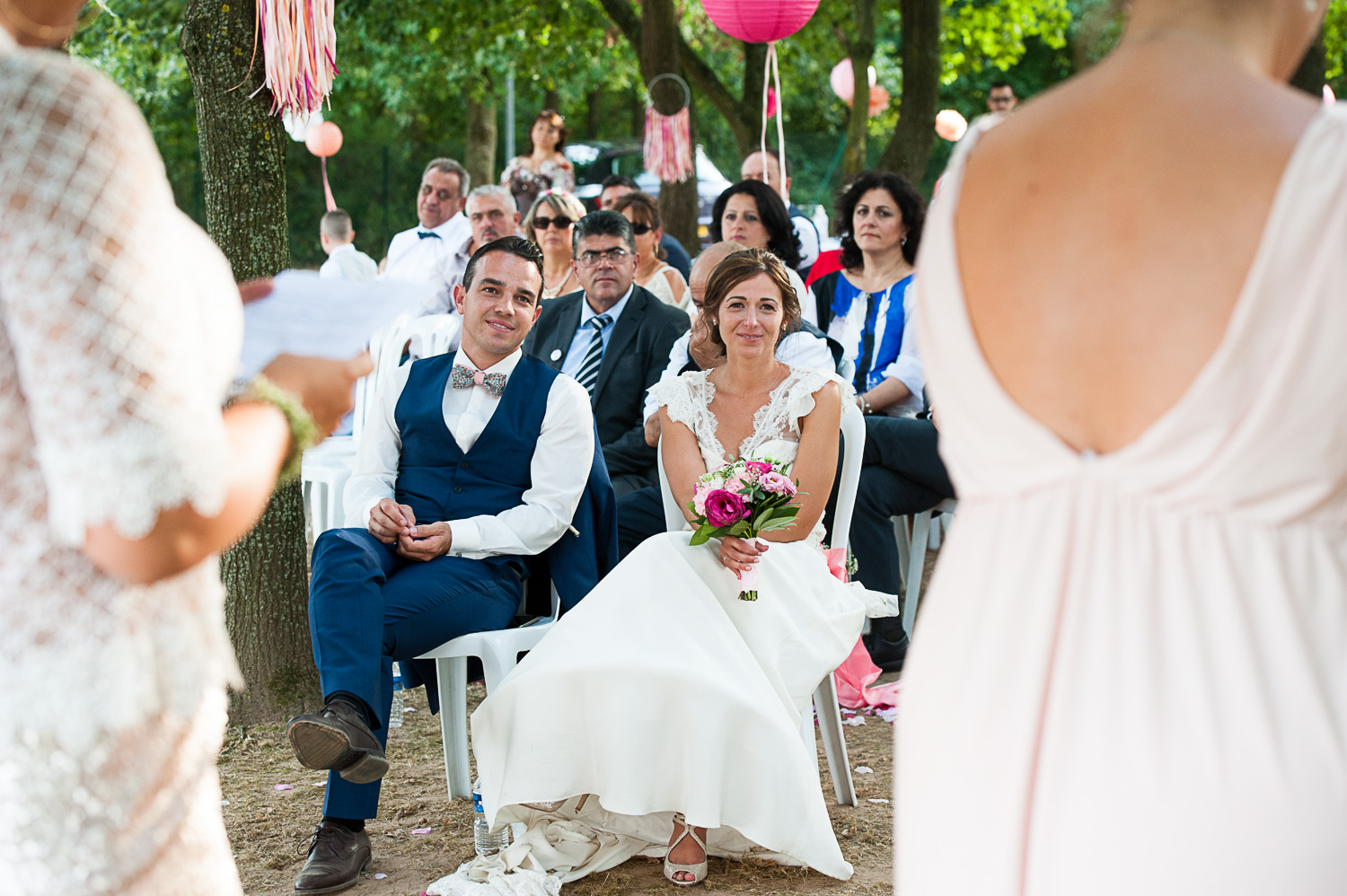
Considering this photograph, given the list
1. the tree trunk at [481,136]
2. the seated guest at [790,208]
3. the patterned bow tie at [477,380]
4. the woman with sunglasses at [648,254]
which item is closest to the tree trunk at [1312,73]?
the seated guest at [790,208]

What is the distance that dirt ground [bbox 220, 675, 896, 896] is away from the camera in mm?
3240

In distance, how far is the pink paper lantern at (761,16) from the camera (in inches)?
309

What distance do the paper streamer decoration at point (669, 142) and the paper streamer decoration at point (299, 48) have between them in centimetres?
602

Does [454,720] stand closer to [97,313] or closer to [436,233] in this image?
[97,313]

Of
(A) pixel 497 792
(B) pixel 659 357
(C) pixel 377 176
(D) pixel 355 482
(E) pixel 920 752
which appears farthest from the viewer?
(C) pixel 377 176

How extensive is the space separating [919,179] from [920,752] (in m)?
8.89

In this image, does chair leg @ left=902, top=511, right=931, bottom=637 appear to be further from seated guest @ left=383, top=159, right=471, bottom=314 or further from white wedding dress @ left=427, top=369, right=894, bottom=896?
seated guest @ left=383, top=159, right=471, bottom=314

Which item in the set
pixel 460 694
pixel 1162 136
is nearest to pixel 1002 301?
pixel 1162 136

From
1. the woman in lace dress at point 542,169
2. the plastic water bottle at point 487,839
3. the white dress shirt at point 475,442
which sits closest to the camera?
the plastic water bottle at point 487,839

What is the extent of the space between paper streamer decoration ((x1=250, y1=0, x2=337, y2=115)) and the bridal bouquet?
5.71 ft

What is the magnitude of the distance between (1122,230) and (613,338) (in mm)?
4271

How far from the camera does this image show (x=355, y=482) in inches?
153

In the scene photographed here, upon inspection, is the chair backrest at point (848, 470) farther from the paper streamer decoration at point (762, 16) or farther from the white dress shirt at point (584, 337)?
the paper streamer decoration at point (762, 16)

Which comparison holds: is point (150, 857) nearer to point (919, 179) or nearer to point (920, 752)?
point (920, 752)
